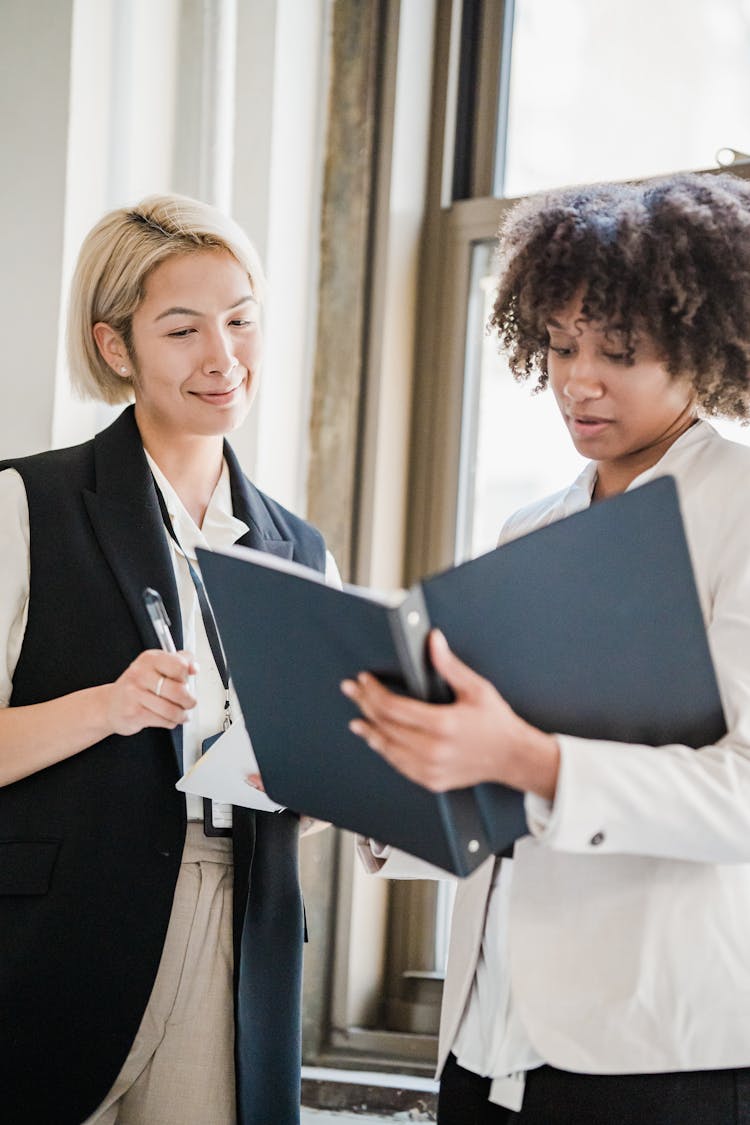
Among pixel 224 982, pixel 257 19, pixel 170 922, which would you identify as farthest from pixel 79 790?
pixel 257 19

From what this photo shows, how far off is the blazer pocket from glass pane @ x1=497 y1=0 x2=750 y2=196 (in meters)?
1.85

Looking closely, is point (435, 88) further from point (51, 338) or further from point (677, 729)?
point (677, 729)

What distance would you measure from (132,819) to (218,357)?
0.70 m

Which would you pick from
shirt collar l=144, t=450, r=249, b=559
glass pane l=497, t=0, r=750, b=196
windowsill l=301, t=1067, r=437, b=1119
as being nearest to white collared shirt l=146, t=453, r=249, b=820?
shirt collar l=144, t=450, r=249, b=559

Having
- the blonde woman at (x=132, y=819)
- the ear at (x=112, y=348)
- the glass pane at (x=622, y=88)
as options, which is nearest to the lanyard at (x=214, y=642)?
the blonde woman at (x=132, y=819)

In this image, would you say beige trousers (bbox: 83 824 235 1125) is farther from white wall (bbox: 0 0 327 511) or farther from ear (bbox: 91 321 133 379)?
white wall (bbox: 0 0 327 511)

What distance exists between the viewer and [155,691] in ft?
4.87

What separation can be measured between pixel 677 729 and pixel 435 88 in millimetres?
2100

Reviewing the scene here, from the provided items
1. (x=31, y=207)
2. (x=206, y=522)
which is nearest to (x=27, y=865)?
A: (x=206, y=522)

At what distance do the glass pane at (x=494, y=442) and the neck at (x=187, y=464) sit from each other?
91 centimetres

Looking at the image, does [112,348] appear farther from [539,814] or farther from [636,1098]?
[636,1098]

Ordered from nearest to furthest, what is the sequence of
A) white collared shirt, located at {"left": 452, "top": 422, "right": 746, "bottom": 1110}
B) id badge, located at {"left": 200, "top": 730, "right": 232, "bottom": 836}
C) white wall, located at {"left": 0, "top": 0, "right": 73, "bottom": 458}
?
1. white collared shirt, located at {"left": 452, "top": 422, "right": 746, "bottom": 1110}
2. id badge, located at {"left": 200, "top": 730, "right": 232, "bottom": 836}
3. white wall, located at {"left": 0, "top": 0, "right": 73, "bottom": 458}

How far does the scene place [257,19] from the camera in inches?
105

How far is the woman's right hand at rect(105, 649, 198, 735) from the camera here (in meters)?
1.48
